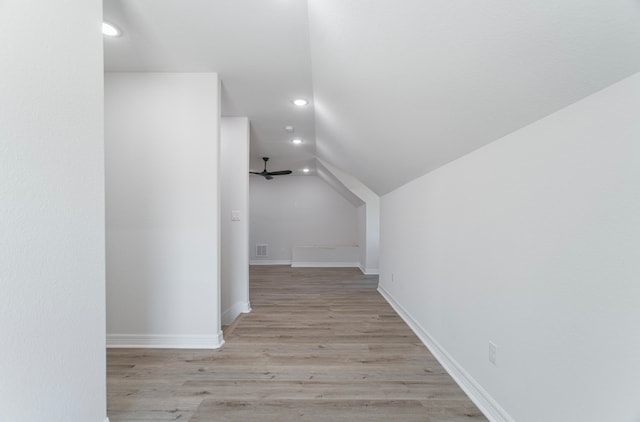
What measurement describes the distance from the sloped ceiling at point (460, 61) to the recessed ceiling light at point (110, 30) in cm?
127

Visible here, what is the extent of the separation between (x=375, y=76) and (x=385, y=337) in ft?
7.50

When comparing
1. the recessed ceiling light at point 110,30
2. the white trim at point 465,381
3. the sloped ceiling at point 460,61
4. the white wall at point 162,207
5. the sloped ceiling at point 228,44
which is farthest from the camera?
the white wall at point 162,207

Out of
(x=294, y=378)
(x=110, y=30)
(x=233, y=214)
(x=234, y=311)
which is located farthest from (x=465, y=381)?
(x=110, y=30)

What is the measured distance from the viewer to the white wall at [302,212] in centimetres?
800

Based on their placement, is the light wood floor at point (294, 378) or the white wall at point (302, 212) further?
the white wall at point (302, 212)

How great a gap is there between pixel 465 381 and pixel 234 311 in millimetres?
2527

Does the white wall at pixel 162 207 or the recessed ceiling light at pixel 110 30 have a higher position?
the recessed ceiling light at pixel 110 30

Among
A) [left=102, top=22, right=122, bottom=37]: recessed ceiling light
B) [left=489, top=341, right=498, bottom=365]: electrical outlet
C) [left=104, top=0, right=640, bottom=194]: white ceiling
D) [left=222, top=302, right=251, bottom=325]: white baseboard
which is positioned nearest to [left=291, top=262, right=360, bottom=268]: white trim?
[left=222, top=302, right=251, bottom=325]: white baseboard

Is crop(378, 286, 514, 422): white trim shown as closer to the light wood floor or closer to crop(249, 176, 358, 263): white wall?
the light wood floor

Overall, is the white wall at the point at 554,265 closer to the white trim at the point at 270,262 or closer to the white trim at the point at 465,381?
the white trim at the point at 465,381

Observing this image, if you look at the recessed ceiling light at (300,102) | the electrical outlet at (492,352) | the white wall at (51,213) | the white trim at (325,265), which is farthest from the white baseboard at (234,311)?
the white trim at (325,265)

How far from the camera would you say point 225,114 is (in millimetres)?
3523

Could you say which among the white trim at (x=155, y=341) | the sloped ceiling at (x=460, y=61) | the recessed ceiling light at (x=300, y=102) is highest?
the recessed ceiling light at (x=300, y=102)

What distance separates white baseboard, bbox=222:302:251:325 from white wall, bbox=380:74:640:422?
7.54 feet
